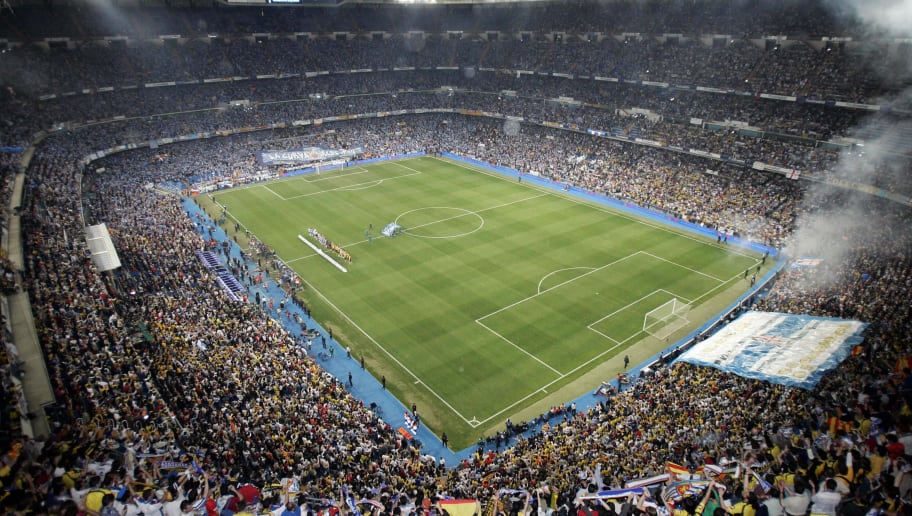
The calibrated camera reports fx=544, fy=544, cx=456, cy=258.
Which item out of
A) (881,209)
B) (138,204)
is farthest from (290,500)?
(881,209)

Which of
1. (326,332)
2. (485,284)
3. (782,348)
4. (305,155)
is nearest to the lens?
(782,348)

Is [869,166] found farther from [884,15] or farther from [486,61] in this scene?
[486,61]

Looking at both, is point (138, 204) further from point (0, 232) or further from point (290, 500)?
point (290, 500)

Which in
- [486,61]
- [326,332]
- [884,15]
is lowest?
[326,332]

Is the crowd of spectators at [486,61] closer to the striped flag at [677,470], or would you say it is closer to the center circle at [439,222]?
the center circle at [439,222]

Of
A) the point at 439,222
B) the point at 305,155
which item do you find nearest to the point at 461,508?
the point at 439,222

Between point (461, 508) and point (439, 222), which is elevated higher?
point (461, 508)

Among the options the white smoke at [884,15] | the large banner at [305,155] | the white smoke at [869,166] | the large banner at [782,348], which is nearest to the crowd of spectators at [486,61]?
the white smoke at [869,166]
